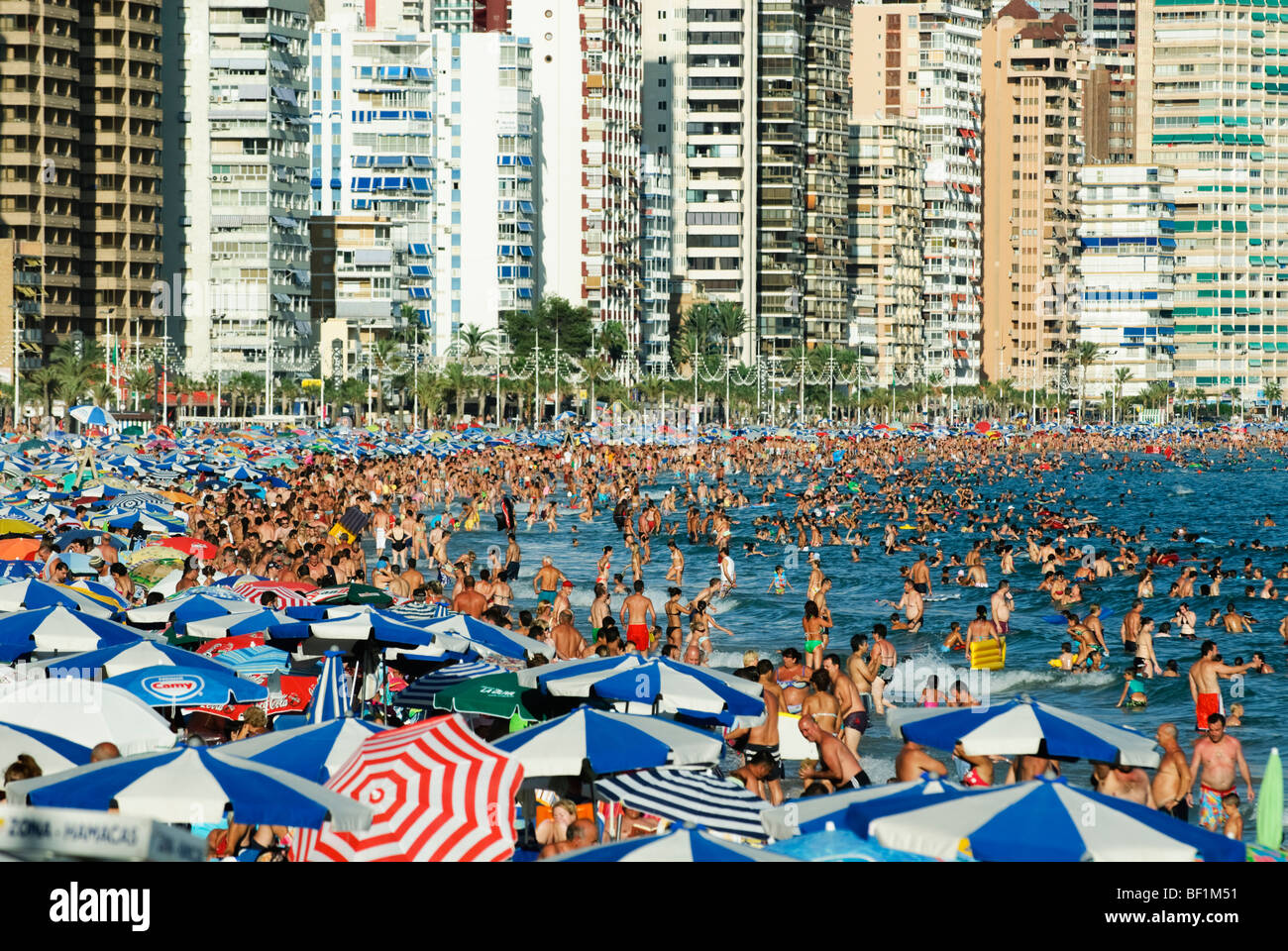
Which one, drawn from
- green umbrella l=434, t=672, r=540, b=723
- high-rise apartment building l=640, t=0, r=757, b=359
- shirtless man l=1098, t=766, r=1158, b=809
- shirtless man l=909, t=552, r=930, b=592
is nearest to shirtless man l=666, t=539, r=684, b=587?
shirtless man l=909, t=552, r=930, b=592

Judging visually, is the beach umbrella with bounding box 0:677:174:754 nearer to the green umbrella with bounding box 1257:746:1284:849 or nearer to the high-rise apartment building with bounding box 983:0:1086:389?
the green umbrella with bounding box 1257:746:1284:849

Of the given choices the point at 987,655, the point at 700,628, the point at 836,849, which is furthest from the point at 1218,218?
the point at 836,849

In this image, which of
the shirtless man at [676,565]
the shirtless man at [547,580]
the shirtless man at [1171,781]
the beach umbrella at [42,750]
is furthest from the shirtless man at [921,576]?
the beach umbrella at [42,750]

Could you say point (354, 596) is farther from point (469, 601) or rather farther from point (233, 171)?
point (233, 171)

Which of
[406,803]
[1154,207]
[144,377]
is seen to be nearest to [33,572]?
[406,803]
